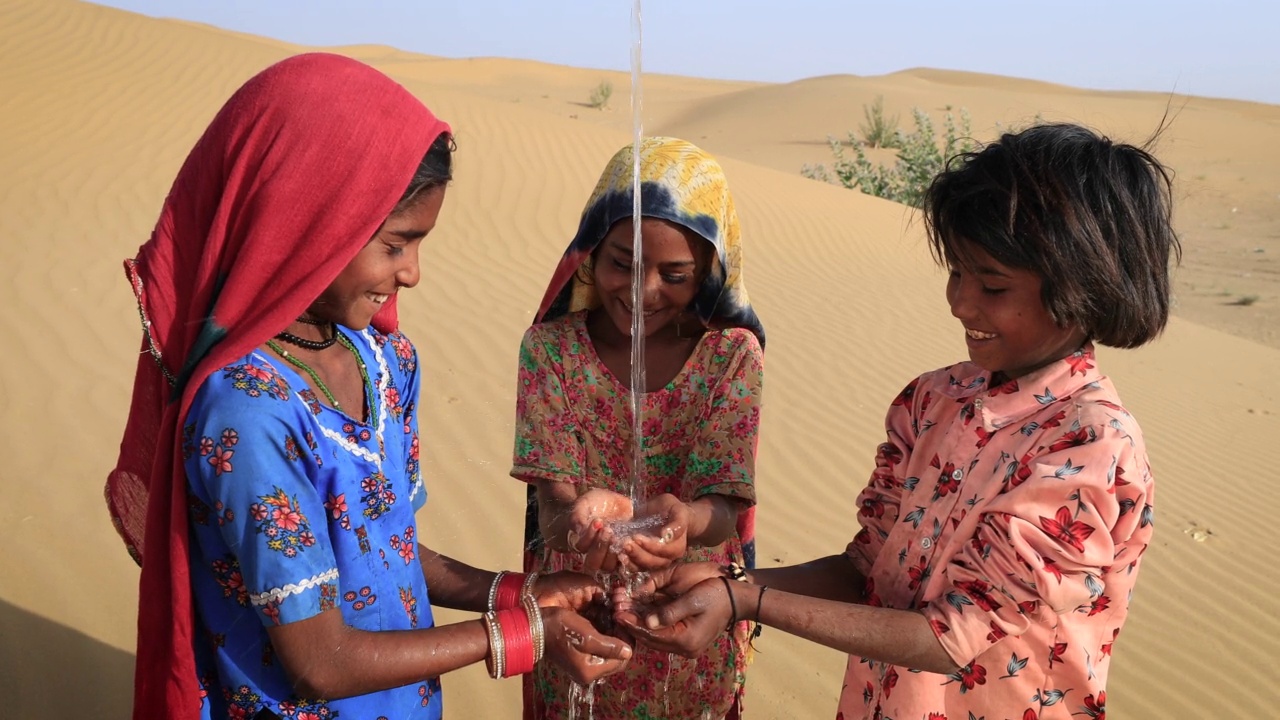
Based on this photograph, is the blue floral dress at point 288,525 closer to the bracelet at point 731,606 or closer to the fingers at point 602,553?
the fingers at point 602,553

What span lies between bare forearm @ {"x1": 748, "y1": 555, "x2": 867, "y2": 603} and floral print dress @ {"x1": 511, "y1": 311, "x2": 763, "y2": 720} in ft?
0.71

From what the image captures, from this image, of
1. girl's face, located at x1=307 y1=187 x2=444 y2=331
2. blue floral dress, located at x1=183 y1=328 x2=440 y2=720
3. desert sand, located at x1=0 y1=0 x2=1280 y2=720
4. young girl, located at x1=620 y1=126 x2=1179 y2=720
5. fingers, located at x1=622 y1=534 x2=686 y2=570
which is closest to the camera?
blue floral dress, located at x1=183 y1=328 x2=440 y2=720

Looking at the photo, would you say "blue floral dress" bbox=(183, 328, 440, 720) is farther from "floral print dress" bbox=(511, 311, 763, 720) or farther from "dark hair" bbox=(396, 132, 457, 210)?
"floral print dress" bbox=(511, 311, 763, 720)


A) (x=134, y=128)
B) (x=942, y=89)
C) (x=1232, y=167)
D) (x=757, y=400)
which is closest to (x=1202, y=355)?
(x=757, y=400)

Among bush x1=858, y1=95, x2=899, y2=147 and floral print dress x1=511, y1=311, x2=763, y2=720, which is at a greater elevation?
bush x1=858, y1=95, x2=899, y2=147

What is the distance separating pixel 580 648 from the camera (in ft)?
6.49

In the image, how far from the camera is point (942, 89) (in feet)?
131

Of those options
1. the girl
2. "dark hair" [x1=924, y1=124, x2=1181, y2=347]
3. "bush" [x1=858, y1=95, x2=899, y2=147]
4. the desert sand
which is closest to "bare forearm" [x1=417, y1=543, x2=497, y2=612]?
the girl

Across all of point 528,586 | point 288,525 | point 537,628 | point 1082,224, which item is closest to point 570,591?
point 528,586

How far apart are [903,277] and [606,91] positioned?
23.3 meters

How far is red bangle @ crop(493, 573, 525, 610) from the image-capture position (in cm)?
215

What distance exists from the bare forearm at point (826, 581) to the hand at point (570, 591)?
36 centimetres

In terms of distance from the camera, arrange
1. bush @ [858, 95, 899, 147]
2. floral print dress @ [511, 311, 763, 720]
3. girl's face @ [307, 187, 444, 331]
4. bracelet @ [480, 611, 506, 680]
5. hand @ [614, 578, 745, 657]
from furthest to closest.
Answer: bush @ [858, 95, 899, 147], floral print dress @ [511, 311, 763, 720], hand @ [614, 578, 745, 657], bracelet @ [480, 611, 506, 680], girl's face @ [307, 187, 444, 331]

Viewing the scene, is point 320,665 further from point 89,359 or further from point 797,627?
point 89,359
